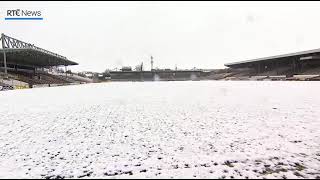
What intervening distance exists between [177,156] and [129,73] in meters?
98.7

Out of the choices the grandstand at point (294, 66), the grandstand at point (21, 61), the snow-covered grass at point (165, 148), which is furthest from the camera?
the grandstand at point (294, 66)

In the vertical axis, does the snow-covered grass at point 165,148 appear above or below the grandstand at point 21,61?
below

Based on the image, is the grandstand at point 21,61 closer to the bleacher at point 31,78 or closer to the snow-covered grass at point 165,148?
the bleacher at point 31,78

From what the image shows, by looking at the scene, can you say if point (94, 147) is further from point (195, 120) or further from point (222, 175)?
point (195, 120)

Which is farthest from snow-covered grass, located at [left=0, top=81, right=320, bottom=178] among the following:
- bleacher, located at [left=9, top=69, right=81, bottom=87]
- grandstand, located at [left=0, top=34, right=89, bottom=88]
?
bleacher, located at [left=9, top=69, right=81, bottom=87]

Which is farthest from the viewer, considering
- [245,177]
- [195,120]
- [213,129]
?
[195,120]

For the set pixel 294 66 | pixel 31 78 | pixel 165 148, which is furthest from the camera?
pixel 31 78

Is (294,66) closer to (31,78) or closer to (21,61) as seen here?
(31,78)

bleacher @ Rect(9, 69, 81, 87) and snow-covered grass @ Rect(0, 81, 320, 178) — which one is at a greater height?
bleacher @ Rect(9, 69, 81, 87)

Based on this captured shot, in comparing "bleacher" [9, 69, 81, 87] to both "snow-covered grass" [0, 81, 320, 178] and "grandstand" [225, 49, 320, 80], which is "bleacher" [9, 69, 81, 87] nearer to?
"snow-covered grass" [0, 81, 320, 178]

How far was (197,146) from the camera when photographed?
543 centimetres

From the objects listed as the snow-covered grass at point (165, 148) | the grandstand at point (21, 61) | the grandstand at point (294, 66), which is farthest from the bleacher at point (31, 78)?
the grandstand at point (294, 66)

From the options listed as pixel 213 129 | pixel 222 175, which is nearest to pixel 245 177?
pixel 222 175

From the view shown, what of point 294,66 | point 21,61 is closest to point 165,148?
point 294,66
